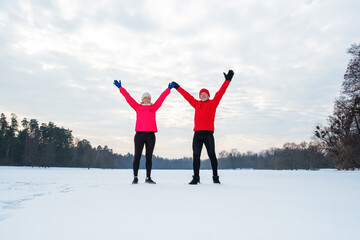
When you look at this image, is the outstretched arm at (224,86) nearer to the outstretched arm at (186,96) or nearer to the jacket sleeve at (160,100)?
the outstretched arm at (186,96)

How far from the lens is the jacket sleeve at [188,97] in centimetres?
525

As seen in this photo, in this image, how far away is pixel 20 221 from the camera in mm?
1762

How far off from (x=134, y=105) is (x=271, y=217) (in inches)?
151

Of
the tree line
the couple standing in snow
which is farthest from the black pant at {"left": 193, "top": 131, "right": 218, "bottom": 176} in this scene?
the tree line

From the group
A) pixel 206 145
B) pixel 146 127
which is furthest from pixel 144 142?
pixel 206 145

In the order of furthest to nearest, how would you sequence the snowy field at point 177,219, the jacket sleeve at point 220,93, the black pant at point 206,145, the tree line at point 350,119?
the tree line at point 350,119, the jacket sleeve at point 220,93, the black pant at point 206,145, the snowy field at point 177,219

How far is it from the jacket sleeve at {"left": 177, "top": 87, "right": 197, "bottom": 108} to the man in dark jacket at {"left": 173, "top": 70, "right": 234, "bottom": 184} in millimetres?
82

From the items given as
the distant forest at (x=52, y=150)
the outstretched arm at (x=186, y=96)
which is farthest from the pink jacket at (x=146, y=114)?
the distant forest at (x=52, y=150)

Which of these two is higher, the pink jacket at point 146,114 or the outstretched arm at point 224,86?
the outstretched arm at point 224,86

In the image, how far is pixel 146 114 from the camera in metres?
5.01

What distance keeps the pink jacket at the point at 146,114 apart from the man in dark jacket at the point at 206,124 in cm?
80

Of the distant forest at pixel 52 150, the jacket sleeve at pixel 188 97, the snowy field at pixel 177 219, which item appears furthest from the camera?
the distant forest at pixel 52 150

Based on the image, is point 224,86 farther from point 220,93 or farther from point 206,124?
point 206,124

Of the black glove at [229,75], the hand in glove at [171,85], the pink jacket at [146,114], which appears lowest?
the pink jacket at [146,114]
